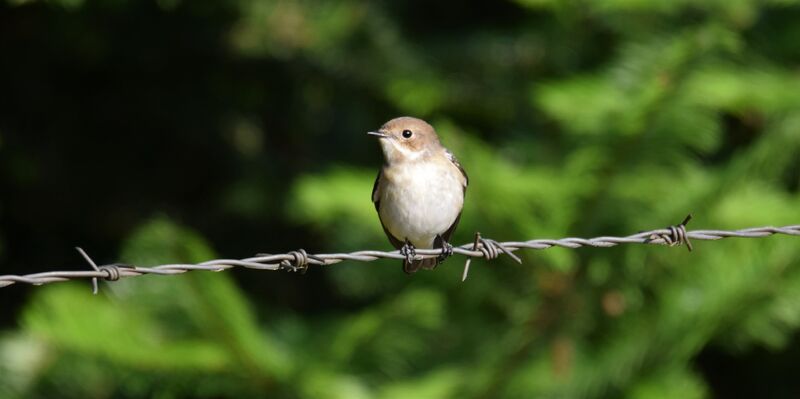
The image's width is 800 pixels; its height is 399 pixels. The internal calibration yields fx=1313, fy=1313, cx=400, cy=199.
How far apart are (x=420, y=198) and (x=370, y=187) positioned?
1881mm

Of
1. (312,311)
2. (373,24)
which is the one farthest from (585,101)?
(312,311)

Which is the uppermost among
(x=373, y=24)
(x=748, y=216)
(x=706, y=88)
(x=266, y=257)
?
(x=373, y=24)

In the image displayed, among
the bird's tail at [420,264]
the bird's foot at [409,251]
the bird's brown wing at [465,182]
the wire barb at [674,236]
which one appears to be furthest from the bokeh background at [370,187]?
the wire barb at [674,236]

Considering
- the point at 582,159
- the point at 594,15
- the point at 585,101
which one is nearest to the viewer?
the point at 582,159

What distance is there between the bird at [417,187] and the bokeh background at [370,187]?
1.90 feet

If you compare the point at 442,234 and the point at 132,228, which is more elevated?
the point at 132,228

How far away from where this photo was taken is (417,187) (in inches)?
240

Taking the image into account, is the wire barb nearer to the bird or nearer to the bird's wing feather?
the bird

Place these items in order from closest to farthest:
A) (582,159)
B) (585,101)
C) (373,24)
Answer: (582,159), (585,101), (373,24)

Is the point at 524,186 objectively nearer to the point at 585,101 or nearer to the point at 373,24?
the point at 585,101

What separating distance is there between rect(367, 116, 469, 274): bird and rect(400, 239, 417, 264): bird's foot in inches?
0.8

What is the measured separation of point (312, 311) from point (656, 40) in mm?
3462

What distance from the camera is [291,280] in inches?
374

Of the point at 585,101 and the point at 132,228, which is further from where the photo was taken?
the point at 132,228
